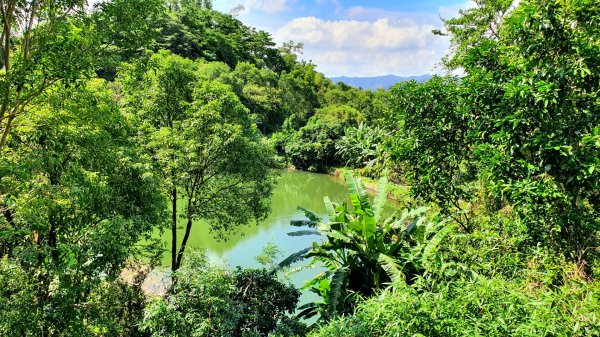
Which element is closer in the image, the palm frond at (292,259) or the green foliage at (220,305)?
the green foliage at (220,305)

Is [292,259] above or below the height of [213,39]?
below

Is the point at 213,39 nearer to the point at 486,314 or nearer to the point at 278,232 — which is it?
the point at 278,232

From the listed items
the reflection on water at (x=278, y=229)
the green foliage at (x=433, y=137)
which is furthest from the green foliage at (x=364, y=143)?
the reflection on water at (x=278, y=229)

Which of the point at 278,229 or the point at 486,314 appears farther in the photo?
the point at 278,229

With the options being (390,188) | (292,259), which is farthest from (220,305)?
(390,188)

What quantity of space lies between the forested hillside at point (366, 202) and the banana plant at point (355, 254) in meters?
0.03

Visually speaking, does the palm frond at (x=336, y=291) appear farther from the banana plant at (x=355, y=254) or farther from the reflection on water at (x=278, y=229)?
the reflection on water at (x=278, y=229)

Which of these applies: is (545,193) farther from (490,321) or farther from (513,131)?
(490,321)

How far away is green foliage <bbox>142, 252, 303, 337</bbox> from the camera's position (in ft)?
11.6

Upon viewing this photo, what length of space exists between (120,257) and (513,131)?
13.1 ft

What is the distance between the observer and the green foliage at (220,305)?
11.6ft

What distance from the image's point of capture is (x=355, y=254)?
4758mm

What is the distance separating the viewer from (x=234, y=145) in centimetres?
732

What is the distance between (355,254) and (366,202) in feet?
2.60
